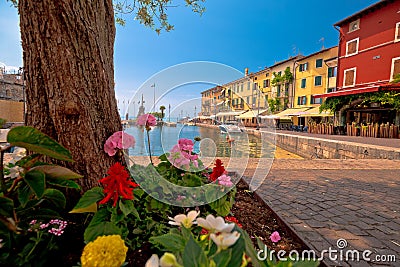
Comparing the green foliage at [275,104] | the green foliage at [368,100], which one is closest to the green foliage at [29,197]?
the green foliage at [368,100]

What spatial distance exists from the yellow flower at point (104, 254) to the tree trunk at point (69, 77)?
2.94ft

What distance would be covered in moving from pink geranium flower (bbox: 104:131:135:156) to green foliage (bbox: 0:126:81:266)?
369 mm

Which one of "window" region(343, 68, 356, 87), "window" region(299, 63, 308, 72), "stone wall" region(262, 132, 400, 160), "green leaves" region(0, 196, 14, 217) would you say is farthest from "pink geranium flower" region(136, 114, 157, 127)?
"window" region(299, 63, 308, 72)

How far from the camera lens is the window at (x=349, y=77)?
14906mm

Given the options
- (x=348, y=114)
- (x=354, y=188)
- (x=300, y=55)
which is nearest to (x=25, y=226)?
(x=354, y=188)

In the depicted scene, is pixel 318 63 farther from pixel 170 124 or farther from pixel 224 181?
pixel 224 181

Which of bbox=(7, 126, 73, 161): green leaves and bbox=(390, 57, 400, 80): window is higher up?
bbox=(390, 57, 400, 80): window

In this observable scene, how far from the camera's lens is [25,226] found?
3.01ft

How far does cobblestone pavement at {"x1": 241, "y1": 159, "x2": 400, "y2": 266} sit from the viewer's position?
1565 millimetres

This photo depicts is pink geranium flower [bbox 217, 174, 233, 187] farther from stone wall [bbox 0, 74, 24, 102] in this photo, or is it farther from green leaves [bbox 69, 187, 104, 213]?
stone wall [bbox 0, 74, 24, 102]

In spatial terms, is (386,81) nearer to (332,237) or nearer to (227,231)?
(332,237)

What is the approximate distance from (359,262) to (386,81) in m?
16.3

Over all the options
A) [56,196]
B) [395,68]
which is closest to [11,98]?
[56,196]

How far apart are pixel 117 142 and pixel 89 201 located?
0.41 m
